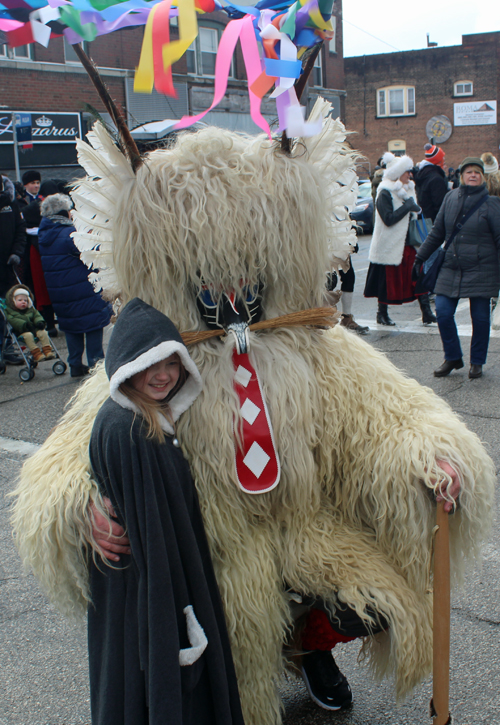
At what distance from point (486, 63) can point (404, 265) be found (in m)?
31.4

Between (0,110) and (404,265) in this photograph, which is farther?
(0,110)

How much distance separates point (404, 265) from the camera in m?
7.68

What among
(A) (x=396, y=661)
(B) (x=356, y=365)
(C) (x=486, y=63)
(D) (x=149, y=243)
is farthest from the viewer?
(C) (x=486, y=63)

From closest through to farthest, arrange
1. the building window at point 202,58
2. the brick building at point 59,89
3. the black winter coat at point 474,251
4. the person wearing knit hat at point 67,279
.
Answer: the black winter coat at point 474,251
the person wearing knit hat at point 67,279
the brick building at point 59,89
the building window at point 202,58

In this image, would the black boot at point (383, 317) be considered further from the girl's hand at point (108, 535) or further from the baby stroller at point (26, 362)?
the girl's hand at point (108, 535)

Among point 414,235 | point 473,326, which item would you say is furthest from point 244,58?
point 414,235

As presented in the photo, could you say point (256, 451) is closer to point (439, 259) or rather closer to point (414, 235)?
point (439, 259)

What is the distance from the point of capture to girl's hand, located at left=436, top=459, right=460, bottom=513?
1.77m

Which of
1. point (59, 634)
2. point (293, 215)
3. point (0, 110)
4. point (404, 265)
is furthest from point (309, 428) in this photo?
point (0, 110)

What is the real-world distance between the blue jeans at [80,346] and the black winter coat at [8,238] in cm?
144

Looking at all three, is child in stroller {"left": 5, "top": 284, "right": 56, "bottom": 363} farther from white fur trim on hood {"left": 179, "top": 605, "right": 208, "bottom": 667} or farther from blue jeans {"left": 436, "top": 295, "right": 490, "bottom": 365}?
white fur trim on hood {"left": 179, "top": 605, "right": 208, "bottom": 667}

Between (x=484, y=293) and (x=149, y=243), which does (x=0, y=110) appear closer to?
(x=484, y=293)

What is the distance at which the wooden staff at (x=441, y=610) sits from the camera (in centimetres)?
175

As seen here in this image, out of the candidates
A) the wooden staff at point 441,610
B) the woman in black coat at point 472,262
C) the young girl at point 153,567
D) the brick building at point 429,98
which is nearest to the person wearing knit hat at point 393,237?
the woman in black coat at point 472,262
